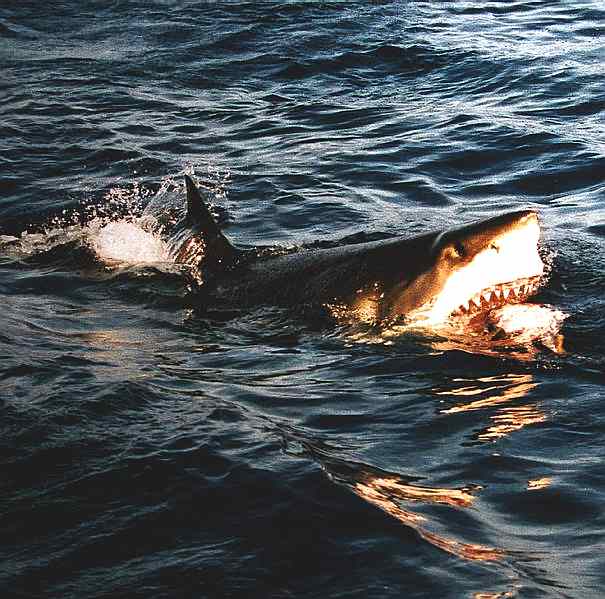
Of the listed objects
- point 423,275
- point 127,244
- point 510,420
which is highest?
point 423,275

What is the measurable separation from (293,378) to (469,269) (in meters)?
0.98

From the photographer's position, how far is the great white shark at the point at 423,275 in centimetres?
552

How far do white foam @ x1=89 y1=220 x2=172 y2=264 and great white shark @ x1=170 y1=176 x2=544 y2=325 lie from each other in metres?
1.88

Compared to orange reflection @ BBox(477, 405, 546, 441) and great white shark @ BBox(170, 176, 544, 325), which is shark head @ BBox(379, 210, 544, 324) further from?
orange reflection @ BBox(477, 405, 546, 441)

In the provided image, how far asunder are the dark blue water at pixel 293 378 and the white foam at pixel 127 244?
0.14 metres

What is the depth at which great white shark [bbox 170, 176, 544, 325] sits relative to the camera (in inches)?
217

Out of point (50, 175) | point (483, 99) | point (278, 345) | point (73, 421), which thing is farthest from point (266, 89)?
point (73, 421)

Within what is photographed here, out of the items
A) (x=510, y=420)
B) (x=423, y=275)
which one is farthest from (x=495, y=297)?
(x=510, y=420)

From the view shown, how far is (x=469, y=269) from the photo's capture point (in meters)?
5.52

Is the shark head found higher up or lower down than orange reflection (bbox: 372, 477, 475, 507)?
higher up

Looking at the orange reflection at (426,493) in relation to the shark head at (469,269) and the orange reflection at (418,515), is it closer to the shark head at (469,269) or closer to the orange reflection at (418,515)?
the orange reflection at (418,515)

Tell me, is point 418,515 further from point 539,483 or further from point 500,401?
point 500,401

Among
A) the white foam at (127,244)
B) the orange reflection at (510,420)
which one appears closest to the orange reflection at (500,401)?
the orange reflection at (510,420)

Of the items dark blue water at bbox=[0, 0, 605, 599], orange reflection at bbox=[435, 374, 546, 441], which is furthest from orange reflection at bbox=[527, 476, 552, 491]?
orange reflection at bbox=[435, 374, 546, 441]
